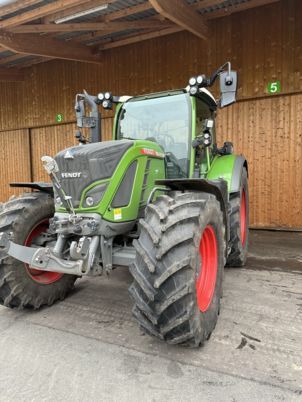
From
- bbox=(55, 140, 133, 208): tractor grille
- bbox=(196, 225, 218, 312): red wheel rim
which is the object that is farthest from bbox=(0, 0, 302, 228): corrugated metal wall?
bbox=(55, 140, 133, 208): tractor grille

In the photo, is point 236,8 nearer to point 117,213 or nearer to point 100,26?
point 100,26

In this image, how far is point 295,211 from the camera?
720 centimetres

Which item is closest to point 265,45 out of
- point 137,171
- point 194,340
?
point 137,171

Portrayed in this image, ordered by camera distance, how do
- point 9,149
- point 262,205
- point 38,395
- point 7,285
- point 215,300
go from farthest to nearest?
point 9,149 < point 262,205 < point 7,285 < point 215,300 < point 38,395

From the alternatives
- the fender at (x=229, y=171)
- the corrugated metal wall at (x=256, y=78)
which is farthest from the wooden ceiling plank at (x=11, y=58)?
the fender at (x=229, y=171)

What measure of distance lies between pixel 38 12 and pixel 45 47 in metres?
1.58

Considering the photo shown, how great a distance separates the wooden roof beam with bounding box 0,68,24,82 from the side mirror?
8.99m

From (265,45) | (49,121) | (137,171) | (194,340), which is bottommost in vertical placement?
(194,340)

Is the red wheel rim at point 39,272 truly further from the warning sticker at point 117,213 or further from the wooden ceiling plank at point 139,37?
the wooden ceiling plank at point 139,37

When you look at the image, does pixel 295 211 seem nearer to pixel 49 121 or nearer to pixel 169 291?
pixel 169 291

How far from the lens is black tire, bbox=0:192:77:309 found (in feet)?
9.70

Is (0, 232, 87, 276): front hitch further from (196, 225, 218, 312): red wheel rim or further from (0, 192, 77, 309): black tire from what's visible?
(196, 225, 218, 312): red wheel rim

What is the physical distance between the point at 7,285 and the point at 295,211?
6053 mm

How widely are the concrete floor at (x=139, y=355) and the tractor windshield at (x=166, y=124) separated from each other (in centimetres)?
151
